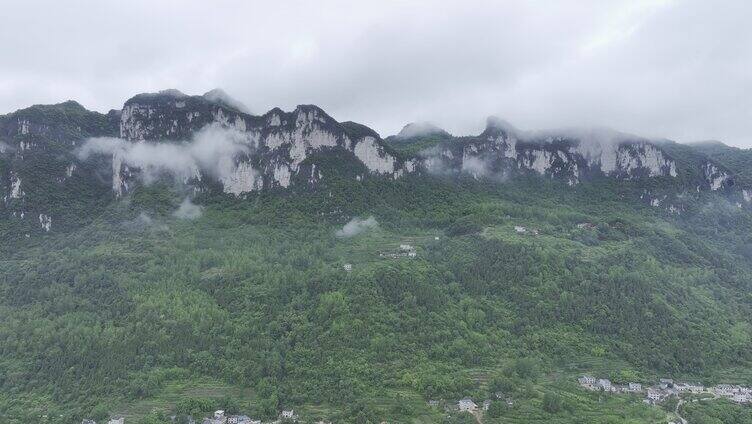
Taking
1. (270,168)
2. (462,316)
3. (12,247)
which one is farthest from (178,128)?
(462,316)

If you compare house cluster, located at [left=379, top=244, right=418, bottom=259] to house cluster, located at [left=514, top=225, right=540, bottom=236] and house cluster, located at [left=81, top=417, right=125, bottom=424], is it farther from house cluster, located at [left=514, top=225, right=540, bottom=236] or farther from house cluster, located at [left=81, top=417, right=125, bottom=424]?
house cluster, located at [left=81, top=417, right=125, bottom=424]

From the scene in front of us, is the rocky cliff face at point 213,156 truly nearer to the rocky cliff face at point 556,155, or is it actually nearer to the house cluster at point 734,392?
the rocky cliff face at point 556,155

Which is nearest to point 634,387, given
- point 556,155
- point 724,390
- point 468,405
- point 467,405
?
point 724,390

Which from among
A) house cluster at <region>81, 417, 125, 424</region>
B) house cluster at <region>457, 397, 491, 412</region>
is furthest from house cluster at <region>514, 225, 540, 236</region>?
house cluster at <region>81, 417, 125, 424</region>

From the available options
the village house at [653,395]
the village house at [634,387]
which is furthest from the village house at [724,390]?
the village house at [634,387]

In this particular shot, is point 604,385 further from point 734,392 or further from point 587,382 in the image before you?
point 734,392

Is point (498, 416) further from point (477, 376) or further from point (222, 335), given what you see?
point (222, 335)
